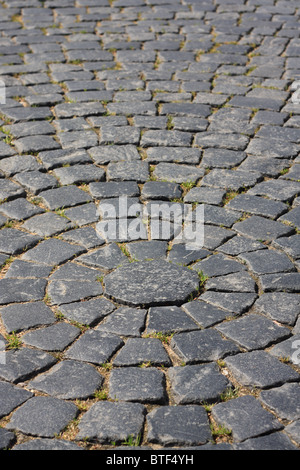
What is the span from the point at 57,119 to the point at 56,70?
1105 mm

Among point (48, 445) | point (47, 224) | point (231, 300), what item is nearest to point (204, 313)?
point (231, 300)

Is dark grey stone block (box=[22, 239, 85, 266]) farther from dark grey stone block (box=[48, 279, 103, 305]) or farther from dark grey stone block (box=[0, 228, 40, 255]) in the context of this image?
dark grey stone block (box=[48, 279, 103, 305])

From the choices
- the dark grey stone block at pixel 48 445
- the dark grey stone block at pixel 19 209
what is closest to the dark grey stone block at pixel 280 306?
the dark grey stone block at pixel 48 445

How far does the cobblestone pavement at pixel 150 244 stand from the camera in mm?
2881

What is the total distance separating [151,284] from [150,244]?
1.26 feet

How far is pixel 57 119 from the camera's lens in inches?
217

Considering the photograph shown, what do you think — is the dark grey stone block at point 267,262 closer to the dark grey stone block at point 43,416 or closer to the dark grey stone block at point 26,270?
the dark grey stone block at point 26,270

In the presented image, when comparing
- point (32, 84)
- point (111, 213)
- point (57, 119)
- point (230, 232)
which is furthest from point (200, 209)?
point (32, 84)

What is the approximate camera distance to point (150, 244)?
3.99 m

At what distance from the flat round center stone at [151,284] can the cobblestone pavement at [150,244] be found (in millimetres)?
11

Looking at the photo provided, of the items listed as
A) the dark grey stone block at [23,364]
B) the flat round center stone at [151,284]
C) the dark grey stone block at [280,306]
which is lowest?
the dark grey stone block at [23,364]

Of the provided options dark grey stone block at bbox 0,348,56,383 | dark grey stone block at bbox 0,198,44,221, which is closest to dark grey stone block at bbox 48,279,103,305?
dark grey stone block at bbox 0,348,56,383

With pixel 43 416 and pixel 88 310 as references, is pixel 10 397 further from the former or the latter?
pixel 88 310

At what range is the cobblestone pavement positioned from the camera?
2.88 m
